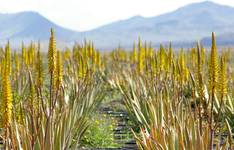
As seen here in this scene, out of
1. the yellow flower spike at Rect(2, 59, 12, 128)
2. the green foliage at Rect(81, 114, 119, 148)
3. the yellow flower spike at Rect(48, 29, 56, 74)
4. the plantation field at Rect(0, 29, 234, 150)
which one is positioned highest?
the yellow flower spike at Rect(48, 29, 56, 74)

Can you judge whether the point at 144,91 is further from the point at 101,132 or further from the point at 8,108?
the point at 8,108

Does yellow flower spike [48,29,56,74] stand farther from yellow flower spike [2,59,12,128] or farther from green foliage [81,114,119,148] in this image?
green foliage [81,114,119,148]

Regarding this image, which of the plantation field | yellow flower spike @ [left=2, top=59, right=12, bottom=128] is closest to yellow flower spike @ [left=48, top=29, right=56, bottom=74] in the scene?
the plantation field

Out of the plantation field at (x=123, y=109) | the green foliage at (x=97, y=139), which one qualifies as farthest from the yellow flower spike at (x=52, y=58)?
the green foliage at (x=97, y=139)

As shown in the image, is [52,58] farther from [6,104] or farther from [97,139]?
[97,139]

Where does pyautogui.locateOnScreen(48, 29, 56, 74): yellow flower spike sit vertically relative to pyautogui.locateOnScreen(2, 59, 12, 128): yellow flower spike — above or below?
above

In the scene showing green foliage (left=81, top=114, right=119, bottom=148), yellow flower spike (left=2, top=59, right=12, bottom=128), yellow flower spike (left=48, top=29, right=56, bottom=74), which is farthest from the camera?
green foliage (left=81, top=114, right=119, bottom=148)

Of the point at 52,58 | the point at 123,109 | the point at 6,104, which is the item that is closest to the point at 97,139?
the point at 52,58

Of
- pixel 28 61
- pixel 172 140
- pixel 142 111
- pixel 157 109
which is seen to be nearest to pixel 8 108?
pixel 172 140

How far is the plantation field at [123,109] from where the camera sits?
3799 millimetres

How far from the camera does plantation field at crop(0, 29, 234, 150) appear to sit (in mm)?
3799

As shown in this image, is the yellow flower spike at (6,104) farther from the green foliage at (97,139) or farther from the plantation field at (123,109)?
the green foliage at (97,139)

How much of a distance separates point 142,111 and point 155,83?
47 cm

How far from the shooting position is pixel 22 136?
416 centimetres
